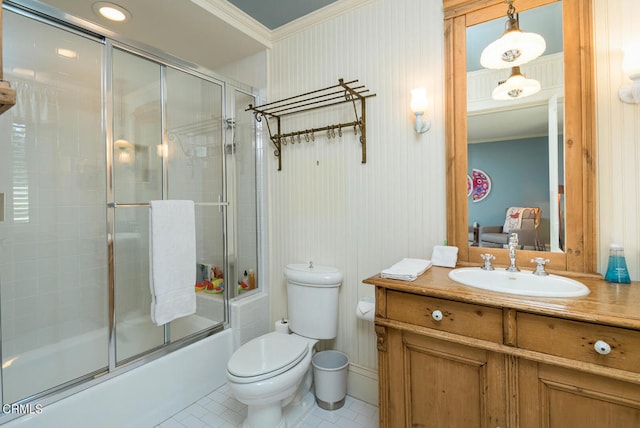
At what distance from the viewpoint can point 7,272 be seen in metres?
1.74

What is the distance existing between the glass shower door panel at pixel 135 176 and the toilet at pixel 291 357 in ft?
2.53

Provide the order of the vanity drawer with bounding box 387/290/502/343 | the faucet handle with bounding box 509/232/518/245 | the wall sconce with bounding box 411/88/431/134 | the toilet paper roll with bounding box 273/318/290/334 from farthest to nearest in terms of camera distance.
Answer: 1. the toilet paper roll with bounding box 273/318/290/334
2. the wall sconce with bounding box 411/88/431/134
3. the faucet handle with bounding box 509/232/518/245
4. the vanity drawer with bounding box 387/290/502/343

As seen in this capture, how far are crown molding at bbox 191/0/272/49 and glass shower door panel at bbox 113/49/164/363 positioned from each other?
1.68 feet

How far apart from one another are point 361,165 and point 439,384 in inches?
48.5

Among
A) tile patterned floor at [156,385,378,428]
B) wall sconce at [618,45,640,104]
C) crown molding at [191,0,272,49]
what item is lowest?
tile patterned floor at [156,385,378,428]

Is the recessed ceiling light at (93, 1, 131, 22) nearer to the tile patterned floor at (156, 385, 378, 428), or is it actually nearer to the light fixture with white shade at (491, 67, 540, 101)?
the light fixture with white shade at (491, 67, 540, 101)

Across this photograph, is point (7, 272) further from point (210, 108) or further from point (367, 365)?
point (367, 365)

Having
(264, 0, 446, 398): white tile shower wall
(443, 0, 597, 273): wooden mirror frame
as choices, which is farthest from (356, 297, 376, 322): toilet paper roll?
(443, 0, 597, 273): wooden mirror frame

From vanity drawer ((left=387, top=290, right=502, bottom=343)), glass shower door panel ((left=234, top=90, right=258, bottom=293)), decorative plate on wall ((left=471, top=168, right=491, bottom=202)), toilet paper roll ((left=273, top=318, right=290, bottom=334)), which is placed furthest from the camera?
glass shower door panel ((left=234, top=90, right=258, bottom=293))

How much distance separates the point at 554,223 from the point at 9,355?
9.54ft

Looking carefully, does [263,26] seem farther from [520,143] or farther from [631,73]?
[631,73]

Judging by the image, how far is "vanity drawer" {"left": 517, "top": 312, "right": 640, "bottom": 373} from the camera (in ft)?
3.02

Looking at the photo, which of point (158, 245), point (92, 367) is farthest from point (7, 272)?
point (158, 245)

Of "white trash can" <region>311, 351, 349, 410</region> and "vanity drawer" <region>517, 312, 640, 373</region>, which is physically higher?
"vanity drawer" <region>517, 312, 640, 373</region>
